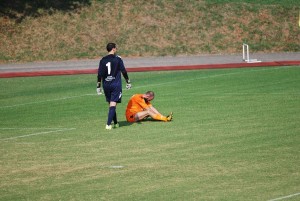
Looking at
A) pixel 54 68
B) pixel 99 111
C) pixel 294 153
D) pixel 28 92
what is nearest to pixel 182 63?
pixel 54 68

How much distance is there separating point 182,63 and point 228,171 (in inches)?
1336

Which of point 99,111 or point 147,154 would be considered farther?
point 99,111

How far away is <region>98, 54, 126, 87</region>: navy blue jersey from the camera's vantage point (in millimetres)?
22422

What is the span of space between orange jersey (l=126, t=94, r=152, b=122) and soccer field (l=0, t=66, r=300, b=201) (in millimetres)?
284

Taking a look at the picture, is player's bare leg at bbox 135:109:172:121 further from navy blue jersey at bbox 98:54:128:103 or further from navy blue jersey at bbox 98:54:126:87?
navy blue jersey at bbox 98:54:126:87

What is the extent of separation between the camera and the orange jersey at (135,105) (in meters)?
23.6

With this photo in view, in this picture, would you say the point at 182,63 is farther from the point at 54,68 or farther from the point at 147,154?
the point at 147,154

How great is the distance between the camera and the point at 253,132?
67.9 feet

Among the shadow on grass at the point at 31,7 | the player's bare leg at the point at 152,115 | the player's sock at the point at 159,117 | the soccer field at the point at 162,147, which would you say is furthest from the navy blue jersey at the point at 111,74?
the shadow on grass at the point at 31,7

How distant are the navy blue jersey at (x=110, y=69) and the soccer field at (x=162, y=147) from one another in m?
1.23

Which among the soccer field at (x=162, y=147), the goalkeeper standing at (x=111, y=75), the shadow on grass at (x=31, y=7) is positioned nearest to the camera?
the soccer field at (x=162, y=147)

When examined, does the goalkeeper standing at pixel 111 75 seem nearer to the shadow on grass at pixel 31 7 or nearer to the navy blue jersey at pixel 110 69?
the navy blue jersey at pixel 110 69

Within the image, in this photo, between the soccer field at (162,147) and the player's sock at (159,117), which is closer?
the soccer field at (162,147)

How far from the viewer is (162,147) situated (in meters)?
19.1
